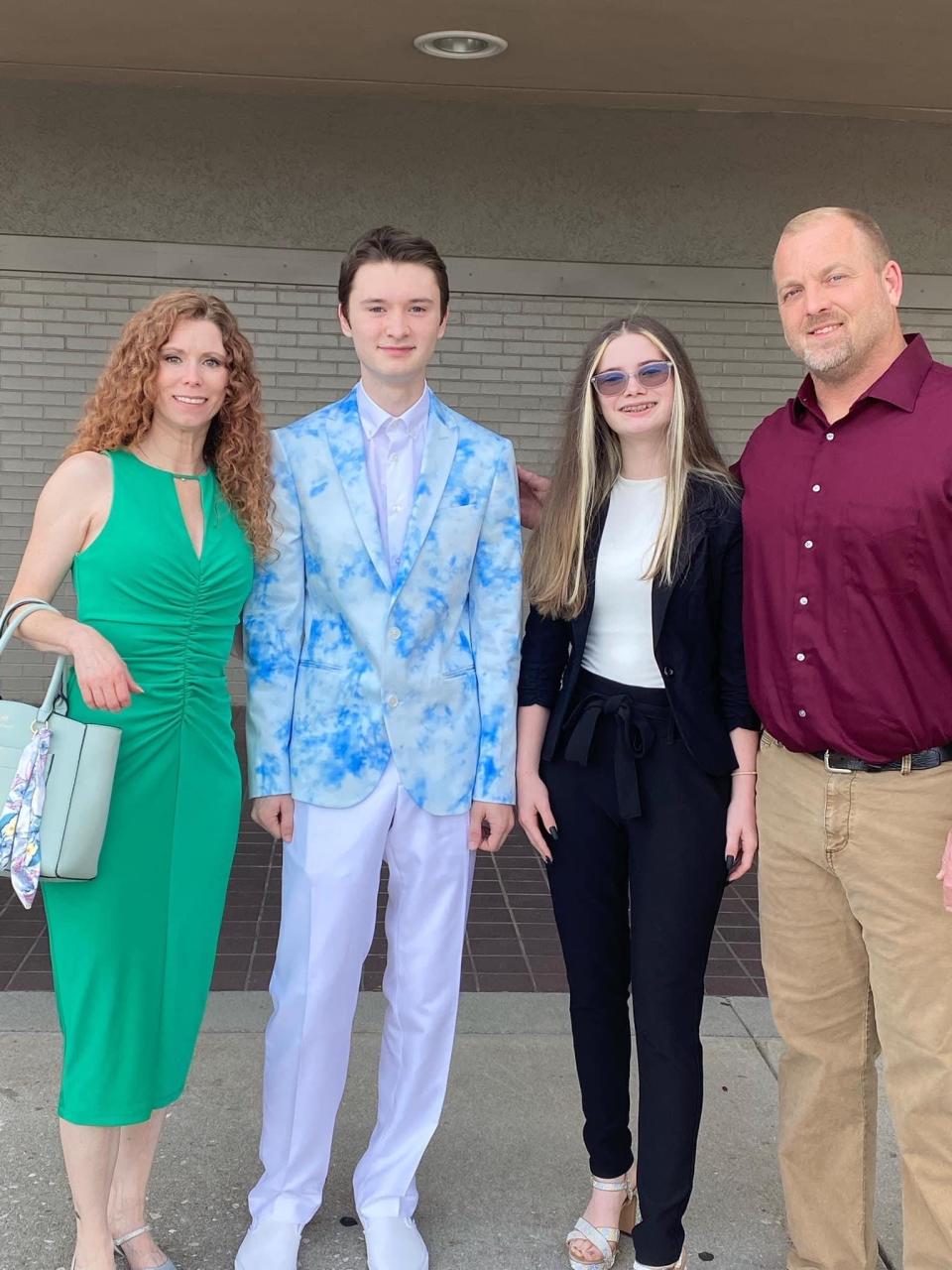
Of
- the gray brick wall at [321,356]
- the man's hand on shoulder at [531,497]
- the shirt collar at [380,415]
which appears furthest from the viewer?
the gray brick wall at [321,356]

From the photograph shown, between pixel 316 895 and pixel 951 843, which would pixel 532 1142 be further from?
pixel 951 843

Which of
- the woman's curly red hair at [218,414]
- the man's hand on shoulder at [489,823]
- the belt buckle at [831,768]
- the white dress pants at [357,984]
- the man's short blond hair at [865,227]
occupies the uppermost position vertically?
the man's short blond hair at [865,227]

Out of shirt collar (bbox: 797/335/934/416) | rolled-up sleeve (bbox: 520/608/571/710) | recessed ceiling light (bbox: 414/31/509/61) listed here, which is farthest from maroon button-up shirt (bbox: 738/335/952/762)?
recessed ceiling light (bbox: 414/31/509/61)

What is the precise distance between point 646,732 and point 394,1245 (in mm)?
1190

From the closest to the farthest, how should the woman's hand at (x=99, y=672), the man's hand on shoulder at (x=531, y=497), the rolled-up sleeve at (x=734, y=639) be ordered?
the woman's hand at (x=99, y=672), the rolled-up sleeve at (x=734, y=639), the man's hand on shoulder at (x=531, y=497)

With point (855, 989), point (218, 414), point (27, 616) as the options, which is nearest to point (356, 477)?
point (218, 414)

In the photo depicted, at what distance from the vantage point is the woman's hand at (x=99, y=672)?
2.35 meters

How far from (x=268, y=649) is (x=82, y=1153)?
1.04 metres

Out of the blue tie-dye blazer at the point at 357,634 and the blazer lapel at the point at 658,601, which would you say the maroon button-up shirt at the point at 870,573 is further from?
the blue tie-dye blazer at the point at 357,634

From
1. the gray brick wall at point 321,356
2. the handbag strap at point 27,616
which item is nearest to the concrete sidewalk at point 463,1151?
the handbag strap at point 27,616

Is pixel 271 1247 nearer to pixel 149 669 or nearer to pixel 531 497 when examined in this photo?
pixel 149 669

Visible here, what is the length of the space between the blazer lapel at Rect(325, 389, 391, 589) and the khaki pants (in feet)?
2.89

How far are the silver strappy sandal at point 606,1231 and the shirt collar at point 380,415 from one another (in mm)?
1670

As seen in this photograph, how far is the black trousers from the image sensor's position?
2.66 m
